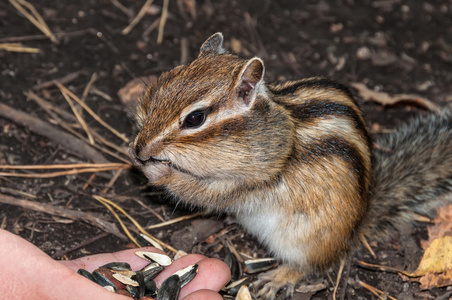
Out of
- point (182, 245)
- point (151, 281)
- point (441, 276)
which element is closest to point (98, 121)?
point (182, 245)

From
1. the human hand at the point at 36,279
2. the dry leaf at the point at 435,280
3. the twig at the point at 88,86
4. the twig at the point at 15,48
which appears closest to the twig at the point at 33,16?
the twig at the point at 15,48

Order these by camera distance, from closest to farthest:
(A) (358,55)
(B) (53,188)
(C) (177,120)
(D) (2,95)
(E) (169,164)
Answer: (C) (177,120) < (E) (169,164) < (B) (53,188) < (D) (2,95) < (A) (358,55)

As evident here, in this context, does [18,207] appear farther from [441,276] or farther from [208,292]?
[441,276]

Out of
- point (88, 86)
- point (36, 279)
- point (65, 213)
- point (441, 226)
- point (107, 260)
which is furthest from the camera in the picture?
point (88, 86)

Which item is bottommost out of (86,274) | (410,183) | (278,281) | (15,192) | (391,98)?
(278,281)

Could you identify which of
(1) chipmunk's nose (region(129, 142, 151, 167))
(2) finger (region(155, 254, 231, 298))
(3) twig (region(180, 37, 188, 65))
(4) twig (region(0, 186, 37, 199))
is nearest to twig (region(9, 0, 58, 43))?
(3) twig (region(180, 37, 188, 65))

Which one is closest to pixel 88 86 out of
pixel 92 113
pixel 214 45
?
pixel 92 113

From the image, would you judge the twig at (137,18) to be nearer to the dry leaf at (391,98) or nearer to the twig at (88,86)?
the twig at (88,86)

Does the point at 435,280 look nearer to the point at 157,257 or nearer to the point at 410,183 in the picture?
the point at 410,183
